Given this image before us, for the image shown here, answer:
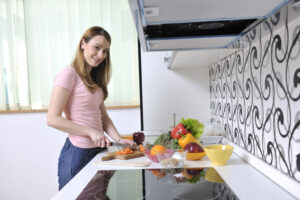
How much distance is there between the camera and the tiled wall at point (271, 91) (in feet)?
2.21

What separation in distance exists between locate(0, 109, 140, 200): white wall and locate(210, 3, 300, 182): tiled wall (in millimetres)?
1177

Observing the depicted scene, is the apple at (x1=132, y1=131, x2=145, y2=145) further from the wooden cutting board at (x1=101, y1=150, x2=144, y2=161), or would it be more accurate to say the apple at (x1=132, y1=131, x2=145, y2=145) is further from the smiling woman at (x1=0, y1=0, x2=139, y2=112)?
the smiling woman at (x1=0, y1=0, x2=139, y2=112)

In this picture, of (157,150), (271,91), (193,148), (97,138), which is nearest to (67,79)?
(97,138)

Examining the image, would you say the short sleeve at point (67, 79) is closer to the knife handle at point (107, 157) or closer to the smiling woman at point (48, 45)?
the knife handle at point (107, 157)

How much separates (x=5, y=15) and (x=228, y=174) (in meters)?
2.14

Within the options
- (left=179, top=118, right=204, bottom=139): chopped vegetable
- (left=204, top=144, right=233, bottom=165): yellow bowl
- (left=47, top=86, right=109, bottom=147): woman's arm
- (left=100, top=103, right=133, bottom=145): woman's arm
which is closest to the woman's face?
(left=47, top=86, right=109, bottom=147): woman's arm

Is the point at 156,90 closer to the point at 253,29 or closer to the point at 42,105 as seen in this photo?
the point at 42,105

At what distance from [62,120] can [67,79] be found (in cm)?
19

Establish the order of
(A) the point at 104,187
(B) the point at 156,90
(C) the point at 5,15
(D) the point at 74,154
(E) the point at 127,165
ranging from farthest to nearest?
(C) the point at 5,15
(B) the point at 156,90
(D) the point at 74,154
(E) the point at 127,165
(A) the point at 104,187

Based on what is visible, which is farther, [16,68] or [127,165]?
[16,68]

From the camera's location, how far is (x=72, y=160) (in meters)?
1.20

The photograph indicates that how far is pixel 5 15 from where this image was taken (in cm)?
212

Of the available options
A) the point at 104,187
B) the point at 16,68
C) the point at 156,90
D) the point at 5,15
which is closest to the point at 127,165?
the point at 104,187

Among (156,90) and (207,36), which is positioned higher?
(207,36)
